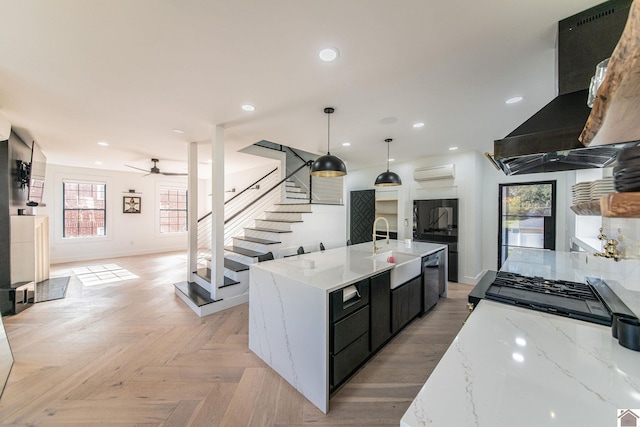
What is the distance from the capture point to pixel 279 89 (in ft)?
7.98

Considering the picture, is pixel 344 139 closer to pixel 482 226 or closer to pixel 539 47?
pixel 539 47

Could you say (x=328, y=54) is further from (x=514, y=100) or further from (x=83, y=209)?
(x=83, y=209)

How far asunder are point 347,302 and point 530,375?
4.13ft

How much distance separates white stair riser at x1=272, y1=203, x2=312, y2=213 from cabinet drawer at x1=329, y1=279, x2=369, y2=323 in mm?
2940

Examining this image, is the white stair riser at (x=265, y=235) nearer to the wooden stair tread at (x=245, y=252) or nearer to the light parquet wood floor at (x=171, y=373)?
the wooden stair tread at (x=245, y=252)

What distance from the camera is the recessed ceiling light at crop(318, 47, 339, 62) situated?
183cm

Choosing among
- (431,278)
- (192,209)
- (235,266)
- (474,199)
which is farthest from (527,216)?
(192,209)

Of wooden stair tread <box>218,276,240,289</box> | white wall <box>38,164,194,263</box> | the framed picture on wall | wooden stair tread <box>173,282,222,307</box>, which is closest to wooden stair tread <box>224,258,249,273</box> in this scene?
wooden stair tread <box>218,276,240,289</box>

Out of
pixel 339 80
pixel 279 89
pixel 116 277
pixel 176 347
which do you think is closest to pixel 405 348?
pixel 176 347

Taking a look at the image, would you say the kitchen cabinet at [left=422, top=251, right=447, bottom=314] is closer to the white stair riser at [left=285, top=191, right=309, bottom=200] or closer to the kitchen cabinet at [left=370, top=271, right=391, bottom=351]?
the kitchen cabinet at [left=370, top=271, right=391, bottom=351]

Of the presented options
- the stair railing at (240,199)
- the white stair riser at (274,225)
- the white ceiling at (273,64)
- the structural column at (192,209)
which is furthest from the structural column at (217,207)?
the stair railing at (240,199)

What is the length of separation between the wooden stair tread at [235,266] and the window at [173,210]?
17.6ft

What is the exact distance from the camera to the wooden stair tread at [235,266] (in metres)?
3.93

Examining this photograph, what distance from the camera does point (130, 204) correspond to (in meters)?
7.61
